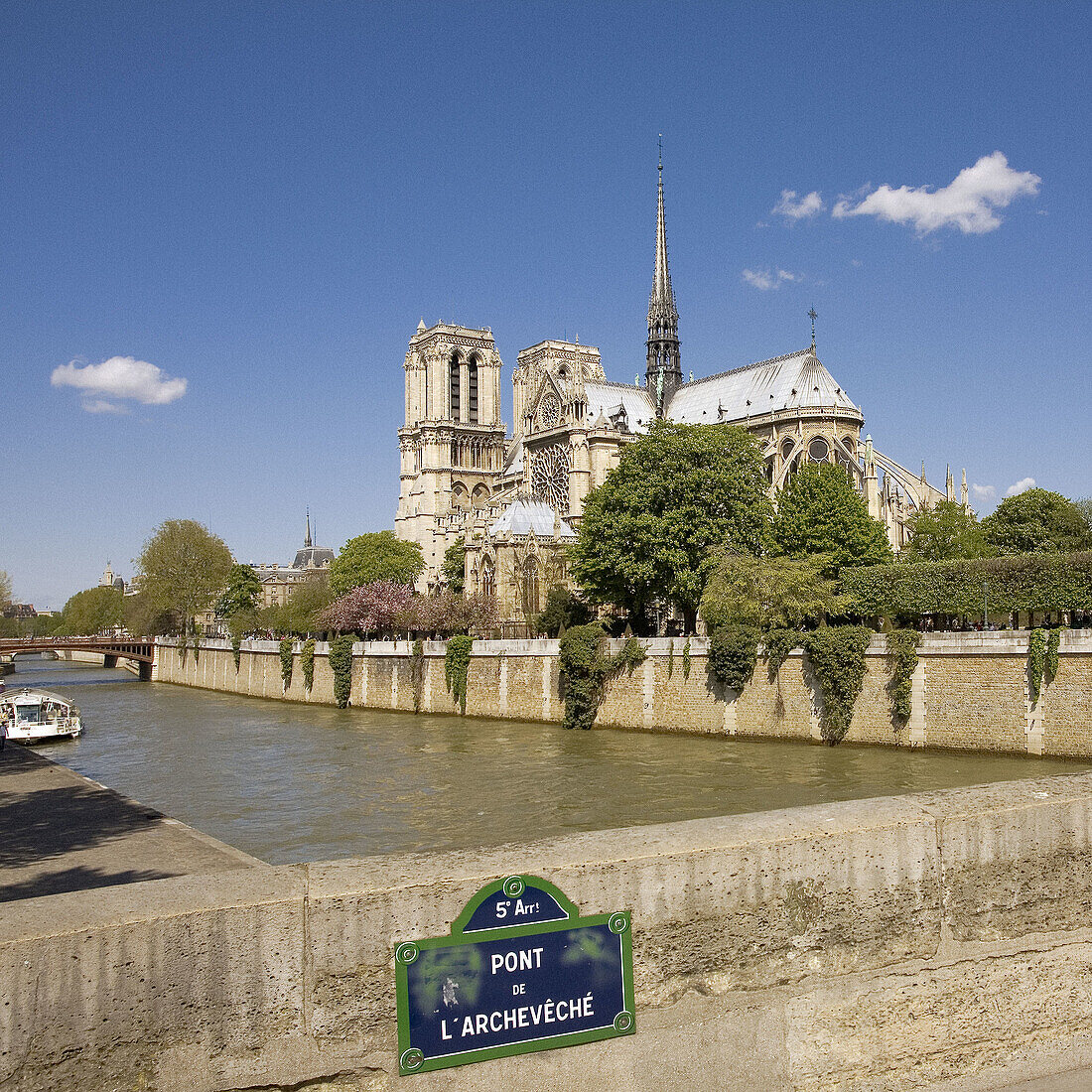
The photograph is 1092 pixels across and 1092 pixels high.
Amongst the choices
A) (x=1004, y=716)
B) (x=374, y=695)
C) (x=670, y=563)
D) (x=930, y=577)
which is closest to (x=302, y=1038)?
(x=1004, y=716)

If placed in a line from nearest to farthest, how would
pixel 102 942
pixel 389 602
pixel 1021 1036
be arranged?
pixel 102 942 → pixel 1021 1036 → pixel 389 602

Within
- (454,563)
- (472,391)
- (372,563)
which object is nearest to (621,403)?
(454,563)

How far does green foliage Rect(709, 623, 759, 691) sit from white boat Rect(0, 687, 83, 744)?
24.3 m

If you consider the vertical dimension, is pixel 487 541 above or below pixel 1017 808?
above

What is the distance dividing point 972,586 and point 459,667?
2063 centimetres

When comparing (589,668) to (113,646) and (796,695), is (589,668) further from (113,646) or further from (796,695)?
(113,646)

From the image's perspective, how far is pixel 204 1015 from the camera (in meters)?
3.63

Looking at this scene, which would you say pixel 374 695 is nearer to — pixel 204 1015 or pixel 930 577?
pixel 930 577

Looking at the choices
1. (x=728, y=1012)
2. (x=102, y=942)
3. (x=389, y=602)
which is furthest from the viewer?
(x=389, y=602)

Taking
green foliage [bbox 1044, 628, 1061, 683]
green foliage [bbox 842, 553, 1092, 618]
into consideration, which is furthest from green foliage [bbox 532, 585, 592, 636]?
green foliage [bbox 1044, 628, 1061, 683]

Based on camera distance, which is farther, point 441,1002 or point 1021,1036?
point 1021,1036

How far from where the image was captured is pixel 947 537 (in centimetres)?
5562

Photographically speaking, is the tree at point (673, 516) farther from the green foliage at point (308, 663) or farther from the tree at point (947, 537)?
the green foliage at point (308, 663)

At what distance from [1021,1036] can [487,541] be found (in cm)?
5983
